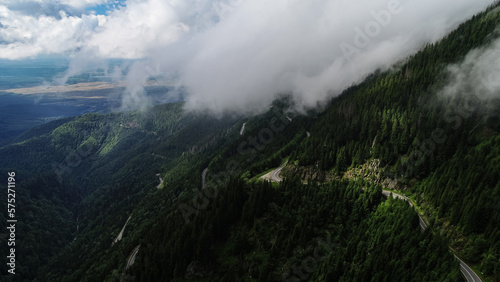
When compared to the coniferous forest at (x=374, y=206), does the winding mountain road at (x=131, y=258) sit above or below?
above

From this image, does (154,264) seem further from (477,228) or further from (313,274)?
(477,228)

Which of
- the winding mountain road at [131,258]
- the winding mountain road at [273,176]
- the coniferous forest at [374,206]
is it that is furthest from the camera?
the winding mountain road at [273,176]

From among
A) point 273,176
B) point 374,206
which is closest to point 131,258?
point 273,176

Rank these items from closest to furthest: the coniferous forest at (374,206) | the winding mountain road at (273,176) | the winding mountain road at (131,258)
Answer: the coniferous forest at (374,206)
the winding mountain road at (131,258)
the winding mountain road at (273,176)

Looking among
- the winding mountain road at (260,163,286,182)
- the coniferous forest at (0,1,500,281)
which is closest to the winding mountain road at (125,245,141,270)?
the coniferous forest at (0,1,500,281)

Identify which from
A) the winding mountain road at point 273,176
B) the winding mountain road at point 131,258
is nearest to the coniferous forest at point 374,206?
the winding mountain road at point 131,258

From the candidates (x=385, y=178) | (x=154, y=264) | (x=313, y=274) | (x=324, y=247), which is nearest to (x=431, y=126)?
(x=385, y=178)

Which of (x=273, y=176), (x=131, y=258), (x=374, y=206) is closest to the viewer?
(x=374, y=206)

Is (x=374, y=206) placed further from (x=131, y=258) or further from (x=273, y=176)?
(x=131, y=258)

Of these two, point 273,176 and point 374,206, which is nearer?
point 374,206

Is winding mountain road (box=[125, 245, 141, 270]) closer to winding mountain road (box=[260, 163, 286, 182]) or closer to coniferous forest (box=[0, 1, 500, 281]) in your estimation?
coniferous forest (box=[0, 1, 500, 281])

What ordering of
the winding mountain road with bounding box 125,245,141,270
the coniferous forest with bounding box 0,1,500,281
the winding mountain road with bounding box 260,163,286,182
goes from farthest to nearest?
the winding mountain road with bounding box 260,163,286,182, the winding mountain road with bounding box 125,245,141,270, the coniferous forest with bounding box 0,1,500,281

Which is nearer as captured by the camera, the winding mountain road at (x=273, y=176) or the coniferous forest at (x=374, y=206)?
the coniferous forest at (x=374, y=206)

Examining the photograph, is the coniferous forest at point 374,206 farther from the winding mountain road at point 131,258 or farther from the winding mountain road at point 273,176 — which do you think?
the winding mountain road at point 273,176
